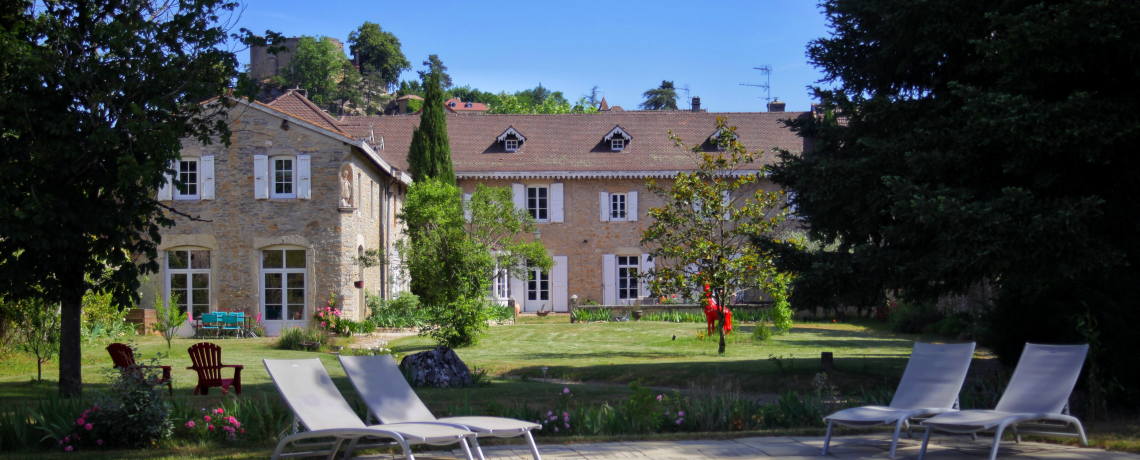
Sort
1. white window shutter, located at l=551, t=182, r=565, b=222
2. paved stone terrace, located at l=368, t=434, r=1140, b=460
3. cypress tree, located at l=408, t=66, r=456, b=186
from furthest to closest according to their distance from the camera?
white window shutter, located at l=551, t=182, r=565, b=222
cypress tree, located at l=408, t=66, r=456, b=186
paved stone terrace, located at l=368, t=434, r=1140, b=460

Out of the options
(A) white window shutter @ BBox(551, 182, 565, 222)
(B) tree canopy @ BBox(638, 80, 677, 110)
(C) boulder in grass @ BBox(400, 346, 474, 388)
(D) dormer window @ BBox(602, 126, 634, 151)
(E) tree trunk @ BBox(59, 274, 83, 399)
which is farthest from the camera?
(B) tree canopy @ BBox(638, 80, 677, 110)

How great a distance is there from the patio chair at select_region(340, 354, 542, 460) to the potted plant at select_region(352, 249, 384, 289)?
48.3 feet

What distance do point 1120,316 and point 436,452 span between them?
660 cm

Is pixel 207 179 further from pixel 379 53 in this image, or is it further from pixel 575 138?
pixel 379 53

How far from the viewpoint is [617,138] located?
100 ft

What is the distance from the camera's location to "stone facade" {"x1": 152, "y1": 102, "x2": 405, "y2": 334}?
20703 millimetres

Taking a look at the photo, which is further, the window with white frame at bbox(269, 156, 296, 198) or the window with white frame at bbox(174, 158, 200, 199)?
the window with white frame at bbox(174, 158, 200, 199)

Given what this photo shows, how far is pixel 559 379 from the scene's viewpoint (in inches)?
488

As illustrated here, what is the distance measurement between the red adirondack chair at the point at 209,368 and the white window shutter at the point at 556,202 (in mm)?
19412

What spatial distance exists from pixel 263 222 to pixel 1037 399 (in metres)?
18.1

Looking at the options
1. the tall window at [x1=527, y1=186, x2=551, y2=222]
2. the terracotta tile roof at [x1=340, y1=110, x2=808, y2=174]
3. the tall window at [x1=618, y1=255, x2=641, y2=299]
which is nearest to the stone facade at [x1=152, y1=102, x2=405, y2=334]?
the terracotta tile roof at [x1=340, y1=110, x2=808, y2=174]

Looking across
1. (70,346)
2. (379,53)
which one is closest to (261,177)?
(70,346)

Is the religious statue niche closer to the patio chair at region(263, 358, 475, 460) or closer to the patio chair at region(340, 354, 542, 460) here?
the patio chair at region(340, 354, 542, 460)

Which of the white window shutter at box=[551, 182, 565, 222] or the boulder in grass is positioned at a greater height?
Answer: the white window shutter at box=[551, 182, 565, 222]
